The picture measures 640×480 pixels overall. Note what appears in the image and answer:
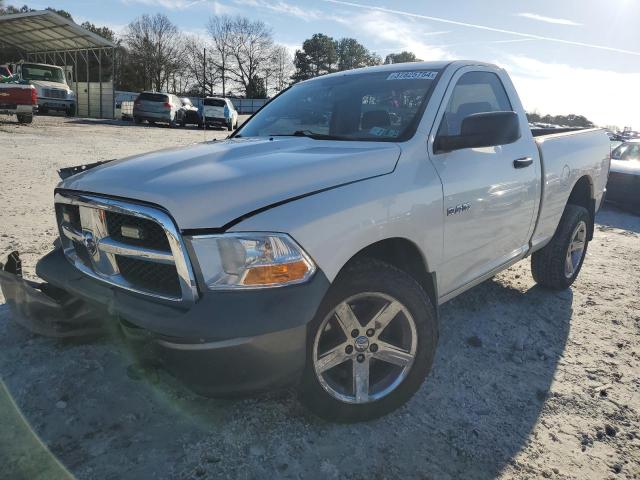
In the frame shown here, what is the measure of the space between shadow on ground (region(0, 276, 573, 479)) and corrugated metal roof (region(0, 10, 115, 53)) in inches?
1028

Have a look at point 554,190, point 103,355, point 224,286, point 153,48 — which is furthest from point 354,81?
point 153,48

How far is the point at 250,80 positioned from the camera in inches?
2616

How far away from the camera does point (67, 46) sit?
96.2ft

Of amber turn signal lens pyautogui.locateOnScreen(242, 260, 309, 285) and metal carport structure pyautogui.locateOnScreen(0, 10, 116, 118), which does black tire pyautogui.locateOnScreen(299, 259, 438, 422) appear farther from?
metal carport structure pyautogui.locateOnScreen(0, 10, 116, 118)

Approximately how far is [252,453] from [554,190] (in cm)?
302

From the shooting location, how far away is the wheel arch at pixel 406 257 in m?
2.41

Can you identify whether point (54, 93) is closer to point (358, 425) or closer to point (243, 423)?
point (243, 423)

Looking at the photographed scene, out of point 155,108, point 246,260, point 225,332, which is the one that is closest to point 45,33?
point 155,108

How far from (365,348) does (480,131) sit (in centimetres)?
131

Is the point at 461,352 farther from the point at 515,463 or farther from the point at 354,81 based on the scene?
the point at 354,81

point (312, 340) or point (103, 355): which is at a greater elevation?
point (312, 340)

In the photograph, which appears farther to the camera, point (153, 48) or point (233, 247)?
point (153, 48)

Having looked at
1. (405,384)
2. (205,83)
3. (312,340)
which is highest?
(205,83)

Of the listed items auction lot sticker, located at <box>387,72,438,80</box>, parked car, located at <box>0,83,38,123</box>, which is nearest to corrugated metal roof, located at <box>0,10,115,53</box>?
parked car, located at <box>0,83,38,123</box>
